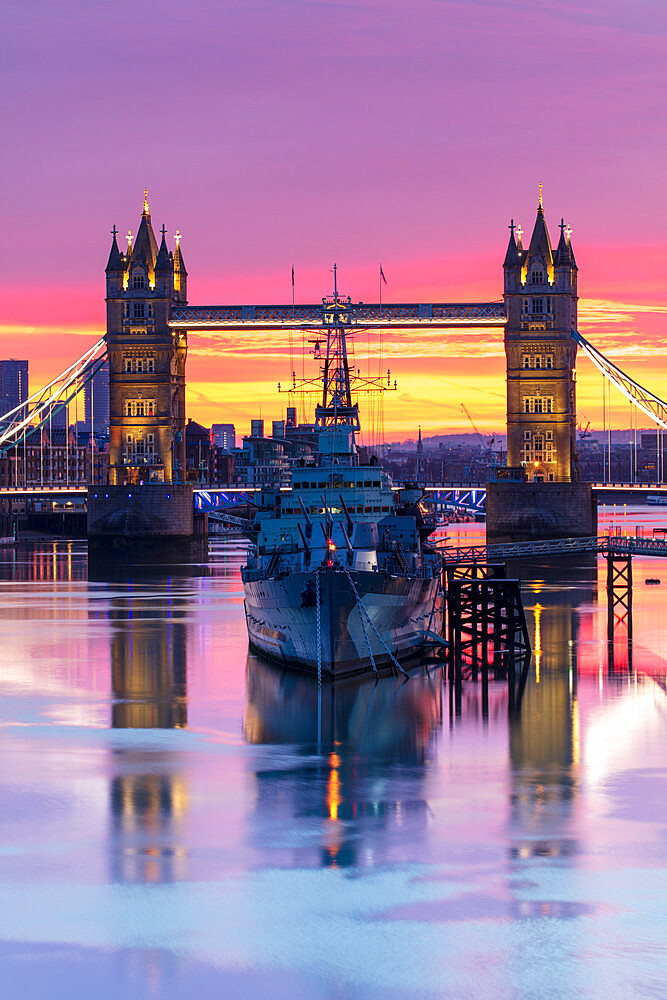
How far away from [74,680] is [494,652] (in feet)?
43.9

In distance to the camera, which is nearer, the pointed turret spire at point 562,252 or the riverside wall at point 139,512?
the riverside wall at point 139,512

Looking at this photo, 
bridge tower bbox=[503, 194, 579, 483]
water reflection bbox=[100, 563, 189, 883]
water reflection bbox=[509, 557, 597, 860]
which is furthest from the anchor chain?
bridge tower bbox=[503, 194, 579, 483]

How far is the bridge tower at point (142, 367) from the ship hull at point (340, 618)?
69627 millimetres

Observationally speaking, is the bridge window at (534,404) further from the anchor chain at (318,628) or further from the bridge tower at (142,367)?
the anchor chain at (318,628)

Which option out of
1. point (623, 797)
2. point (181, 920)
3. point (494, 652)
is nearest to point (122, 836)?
point (181, 920)

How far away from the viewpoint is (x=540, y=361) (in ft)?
376

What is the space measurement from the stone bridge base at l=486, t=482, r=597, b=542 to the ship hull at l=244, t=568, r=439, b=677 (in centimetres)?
6152

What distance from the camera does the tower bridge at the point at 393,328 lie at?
367 feet

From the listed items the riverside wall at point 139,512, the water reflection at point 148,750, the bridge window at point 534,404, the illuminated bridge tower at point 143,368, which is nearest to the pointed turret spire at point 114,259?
the illuminated bridge tower at point 143,368

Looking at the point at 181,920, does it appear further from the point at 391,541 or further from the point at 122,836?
the point at 391,541

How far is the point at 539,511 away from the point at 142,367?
105ft

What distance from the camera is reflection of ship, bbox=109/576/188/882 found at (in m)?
24.6

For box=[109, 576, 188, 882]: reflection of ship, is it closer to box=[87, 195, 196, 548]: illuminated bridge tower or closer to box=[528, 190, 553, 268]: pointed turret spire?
box=[87, 195, 196, 548]: illuminated bridge tower

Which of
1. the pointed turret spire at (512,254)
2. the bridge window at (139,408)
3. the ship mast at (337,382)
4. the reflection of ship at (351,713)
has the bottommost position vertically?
the reflection of ship at (351,713)
